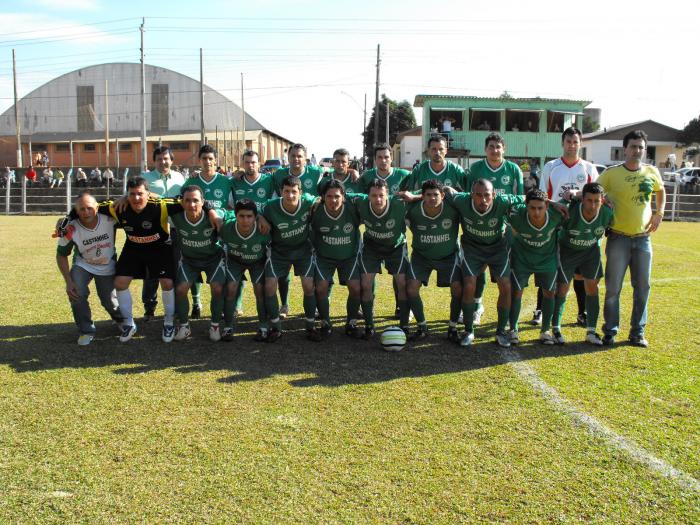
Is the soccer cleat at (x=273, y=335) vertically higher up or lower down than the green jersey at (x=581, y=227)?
lower down

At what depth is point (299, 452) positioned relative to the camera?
12.0 ft

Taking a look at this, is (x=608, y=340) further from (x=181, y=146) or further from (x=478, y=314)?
(x=181, y=146)

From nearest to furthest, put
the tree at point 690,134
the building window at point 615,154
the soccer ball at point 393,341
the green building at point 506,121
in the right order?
1. the soccer ball at point 393,341
2. the green building at point 506,121
3. the tree at point 690,134
4. the building window at point 615,154

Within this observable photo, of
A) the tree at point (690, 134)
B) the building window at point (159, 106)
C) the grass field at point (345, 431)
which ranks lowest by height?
the grass field at point (345, 431)

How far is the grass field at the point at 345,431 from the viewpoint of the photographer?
308 centimetres

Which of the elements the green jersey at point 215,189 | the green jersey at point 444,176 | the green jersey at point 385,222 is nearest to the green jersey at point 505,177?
the green jersey at point 444,176

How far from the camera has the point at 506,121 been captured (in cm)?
3894

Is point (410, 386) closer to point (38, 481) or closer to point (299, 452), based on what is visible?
point (299, 452)

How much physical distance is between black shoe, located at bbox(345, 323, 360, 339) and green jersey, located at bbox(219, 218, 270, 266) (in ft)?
4.13

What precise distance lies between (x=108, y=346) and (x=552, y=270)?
187 inches

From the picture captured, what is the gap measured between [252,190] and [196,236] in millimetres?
1305

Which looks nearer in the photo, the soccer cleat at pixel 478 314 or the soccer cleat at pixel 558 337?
the soccer cleat at pixel 558 337

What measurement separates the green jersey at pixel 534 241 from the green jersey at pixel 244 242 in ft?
8.86

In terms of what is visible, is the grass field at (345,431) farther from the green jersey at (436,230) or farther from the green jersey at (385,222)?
the green jersey at (385,222)
